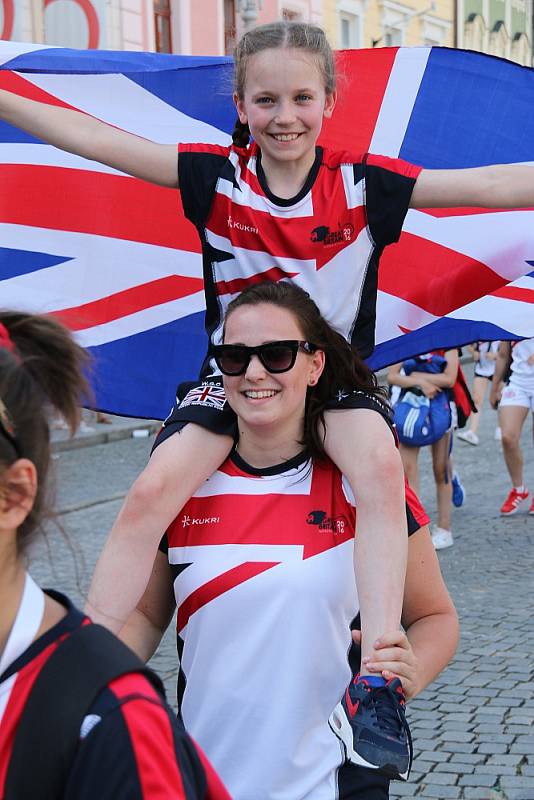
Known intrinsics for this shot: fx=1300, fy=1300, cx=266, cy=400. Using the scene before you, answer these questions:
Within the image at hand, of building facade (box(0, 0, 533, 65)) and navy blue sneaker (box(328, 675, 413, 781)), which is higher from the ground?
navy blue sneaker (box(328, 675, 413, 781))

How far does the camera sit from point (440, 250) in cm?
418

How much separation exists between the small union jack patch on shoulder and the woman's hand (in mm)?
659

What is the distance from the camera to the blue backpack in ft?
28.7

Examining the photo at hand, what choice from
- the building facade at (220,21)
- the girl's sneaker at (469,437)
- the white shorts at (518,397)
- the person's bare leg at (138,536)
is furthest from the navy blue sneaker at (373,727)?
the girl's sneaker at (469,437)

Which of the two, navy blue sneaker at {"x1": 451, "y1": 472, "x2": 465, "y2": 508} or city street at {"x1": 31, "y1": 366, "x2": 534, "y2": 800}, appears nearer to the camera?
city street at {"x1": 31, "y1": 366, "x2": 534, "y2": 800}

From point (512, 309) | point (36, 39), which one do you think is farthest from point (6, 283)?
point (36, 39)

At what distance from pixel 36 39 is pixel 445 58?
55.8 ft

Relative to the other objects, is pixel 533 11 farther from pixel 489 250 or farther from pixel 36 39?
pixel 489 250

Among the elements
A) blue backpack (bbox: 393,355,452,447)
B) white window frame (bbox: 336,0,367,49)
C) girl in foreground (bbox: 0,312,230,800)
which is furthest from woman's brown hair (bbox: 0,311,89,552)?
white window frame (bbox: 336,0,367,49)

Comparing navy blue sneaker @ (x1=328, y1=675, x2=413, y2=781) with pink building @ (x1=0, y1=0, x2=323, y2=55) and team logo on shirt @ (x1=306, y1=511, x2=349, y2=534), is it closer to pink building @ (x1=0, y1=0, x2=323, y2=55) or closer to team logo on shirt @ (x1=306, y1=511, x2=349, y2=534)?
team logo on shirt @ (x1=306, y1=511, x2=349, y2=534)

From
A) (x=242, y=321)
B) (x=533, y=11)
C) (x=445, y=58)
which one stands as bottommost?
(x=533, y=11)

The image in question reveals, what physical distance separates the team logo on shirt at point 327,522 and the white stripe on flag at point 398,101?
177cm

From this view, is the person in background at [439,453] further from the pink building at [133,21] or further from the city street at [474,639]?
the pink building at [133,21]

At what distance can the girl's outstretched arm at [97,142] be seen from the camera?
332 cm
